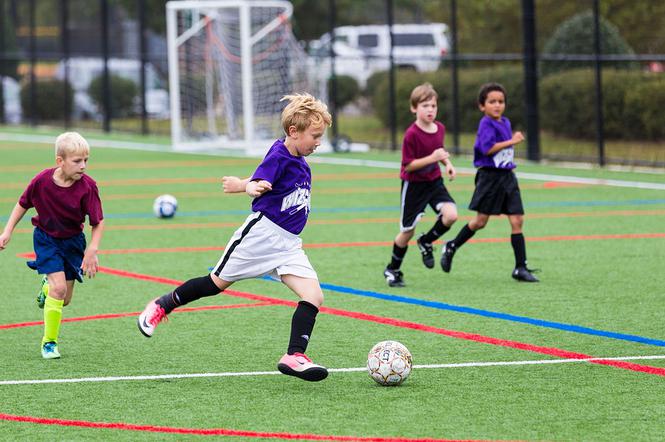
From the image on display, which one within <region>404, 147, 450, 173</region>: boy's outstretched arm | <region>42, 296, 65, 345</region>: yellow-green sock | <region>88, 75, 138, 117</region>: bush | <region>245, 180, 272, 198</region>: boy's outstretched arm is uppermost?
<region>88, 75, 138, 117</region>: bush

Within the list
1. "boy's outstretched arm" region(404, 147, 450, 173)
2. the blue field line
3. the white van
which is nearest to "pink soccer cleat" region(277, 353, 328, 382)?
the blue field line

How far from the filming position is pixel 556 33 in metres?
23.0

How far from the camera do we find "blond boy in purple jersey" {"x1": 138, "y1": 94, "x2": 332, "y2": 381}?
23.4ft

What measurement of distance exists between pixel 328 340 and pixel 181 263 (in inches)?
155

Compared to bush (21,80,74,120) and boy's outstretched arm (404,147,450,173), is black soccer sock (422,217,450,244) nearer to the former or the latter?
boy's outstretched arm (404,147,450,173)

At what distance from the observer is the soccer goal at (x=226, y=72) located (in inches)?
1059

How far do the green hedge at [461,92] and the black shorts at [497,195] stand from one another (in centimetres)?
1321

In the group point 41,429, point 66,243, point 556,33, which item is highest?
point 556,33

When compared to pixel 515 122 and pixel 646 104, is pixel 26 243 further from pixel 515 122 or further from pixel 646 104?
pixel 515 122

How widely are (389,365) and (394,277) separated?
3.66m

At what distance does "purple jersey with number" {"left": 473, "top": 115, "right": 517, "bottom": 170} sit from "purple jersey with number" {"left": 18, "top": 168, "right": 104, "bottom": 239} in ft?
12.8

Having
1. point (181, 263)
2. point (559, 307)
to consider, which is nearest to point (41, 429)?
point (559, 307)

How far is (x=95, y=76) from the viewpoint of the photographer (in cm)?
3881

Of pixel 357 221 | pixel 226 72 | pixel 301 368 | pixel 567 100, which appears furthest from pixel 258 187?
pixel 226 72
